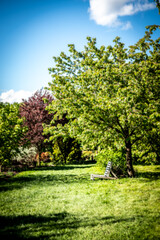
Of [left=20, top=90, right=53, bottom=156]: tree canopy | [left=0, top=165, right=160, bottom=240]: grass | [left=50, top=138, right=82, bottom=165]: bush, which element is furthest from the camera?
[left=50, top=138, right=82, bottom=165]: bush

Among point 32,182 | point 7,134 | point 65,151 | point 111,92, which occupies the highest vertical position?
point 111,92

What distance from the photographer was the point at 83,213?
437 cm

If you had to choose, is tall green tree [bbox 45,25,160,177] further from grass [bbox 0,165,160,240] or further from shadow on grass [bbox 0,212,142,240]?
shadow on grass [bbox 0,212,142,240]

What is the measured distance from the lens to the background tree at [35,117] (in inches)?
570

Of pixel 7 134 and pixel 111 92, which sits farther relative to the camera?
pixel 7 134

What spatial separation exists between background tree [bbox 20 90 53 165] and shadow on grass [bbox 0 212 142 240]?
10098 millimetres

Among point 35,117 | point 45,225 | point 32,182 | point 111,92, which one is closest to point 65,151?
point 35,117

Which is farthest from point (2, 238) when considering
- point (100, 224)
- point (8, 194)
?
point (8, 194)

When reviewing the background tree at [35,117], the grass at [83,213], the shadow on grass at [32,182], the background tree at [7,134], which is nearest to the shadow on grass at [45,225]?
Answer: the grass at [83,213]

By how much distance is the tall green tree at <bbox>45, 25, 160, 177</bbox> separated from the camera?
6430 mm

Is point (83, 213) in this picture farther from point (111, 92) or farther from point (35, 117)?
point (35, 117)

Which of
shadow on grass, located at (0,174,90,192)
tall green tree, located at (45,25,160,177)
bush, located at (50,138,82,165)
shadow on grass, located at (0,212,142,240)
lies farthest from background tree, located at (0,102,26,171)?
bush, located at (50,138,82,165)

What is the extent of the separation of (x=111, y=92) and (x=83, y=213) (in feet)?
17.3

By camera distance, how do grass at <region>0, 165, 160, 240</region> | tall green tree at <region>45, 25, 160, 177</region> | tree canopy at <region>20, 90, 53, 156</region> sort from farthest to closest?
tree canopy at <region>20, 90, 53, 156</region> < tall green tree at <region>45, 25, 160, 177</region> < grass at <region>0, 165, 160, 240</region>
